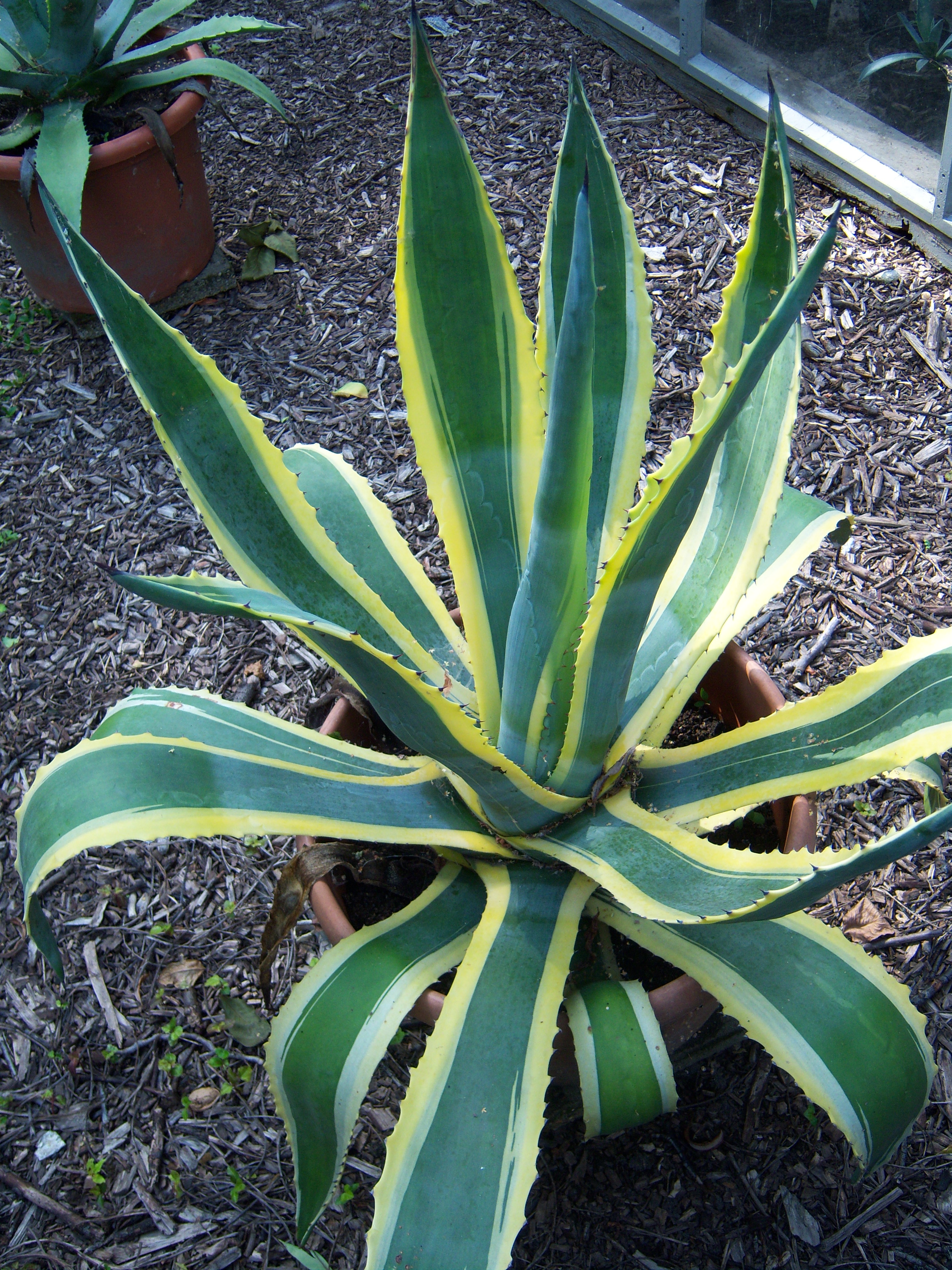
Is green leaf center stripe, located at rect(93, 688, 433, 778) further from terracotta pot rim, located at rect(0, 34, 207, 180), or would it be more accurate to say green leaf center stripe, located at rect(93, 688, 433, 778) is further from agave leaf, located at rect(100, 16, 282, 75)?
Answer: agave leaf, located at rect(100, 16, 282, 75)

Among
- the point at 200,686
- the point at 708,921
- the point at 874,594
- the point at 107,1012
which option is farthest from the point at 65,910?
Result: the point at 874,594

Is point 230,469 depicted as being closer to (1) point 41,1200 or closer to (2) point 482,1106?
(2) point 482,1106

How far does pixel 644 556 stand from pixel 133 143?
6.19 feet

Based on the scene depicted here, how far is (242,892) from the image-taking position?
1.53 metres

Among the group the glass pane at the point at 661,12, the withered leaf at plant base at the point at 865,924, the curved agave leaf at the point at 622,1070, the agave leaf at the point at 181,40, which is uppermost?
the glass pane at the point at 661,12

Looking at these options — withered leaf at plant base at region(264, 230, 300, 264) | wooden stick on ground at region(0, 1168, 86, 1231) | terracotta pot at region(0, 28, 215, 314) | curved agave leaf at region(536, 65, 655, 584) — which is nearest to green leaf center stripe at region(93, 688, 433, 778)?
curved agave leaf at region(536, 65, 655, 584)

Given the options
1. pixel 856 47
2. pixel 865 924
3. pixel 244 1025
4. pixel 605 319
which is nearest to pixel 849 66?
pixel 856 47

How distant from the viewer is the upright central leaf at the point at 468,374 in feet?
3.21

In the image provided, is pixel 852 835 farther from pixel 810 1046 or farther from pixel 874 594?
pixel 810 1046

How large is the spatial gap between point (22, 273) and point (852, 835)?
2.44m

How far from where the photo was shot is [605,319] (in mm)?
1066

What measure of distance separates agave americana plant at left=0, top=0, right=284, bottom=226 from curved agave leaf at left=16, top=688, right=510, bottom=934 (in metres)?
1.42

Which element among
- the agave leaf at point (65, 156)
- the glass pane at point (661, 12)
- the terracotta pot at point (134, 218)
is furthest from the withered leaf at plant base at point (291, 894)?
the glass pane at point (661, 12)

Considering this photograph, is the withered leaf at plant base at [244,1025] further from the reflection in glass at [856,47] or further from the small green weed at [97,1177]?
the reflection in glass at [856,47]
